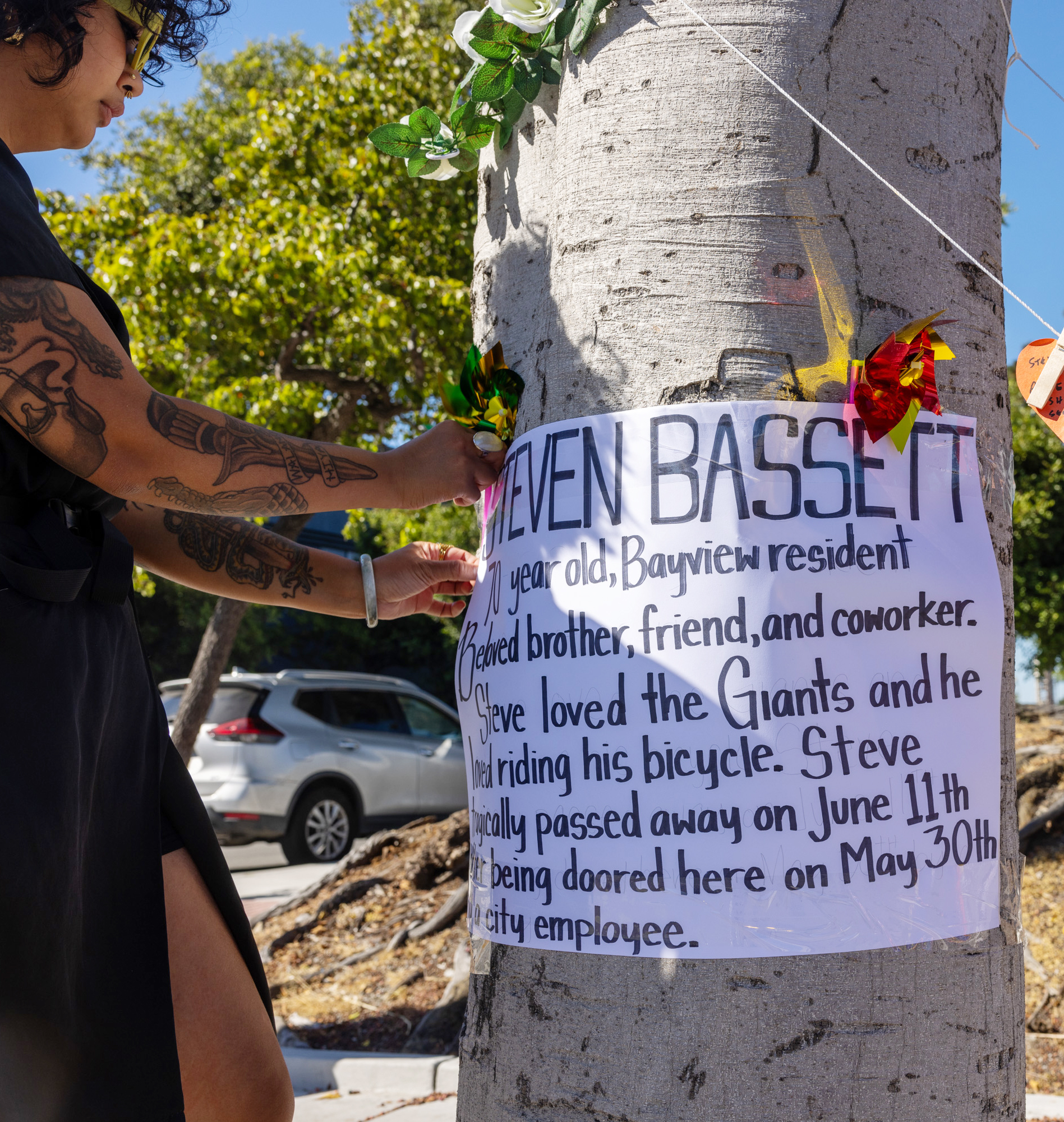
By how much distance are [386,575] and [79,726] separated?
0.74 meters

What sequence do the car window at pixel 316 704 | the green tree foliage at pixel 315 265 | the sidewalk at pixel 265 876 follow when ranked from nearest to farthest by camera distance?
the green tree foliage at pixel 315 265, the sidewalk at pixel 265 876, the car window at pixel 316 704

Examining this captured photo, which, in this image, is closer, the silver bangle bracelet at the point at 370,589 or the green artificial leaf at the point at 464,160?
the green artificial leaf at the point at 464,160

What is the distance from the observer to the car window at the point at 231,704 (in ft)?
31.3

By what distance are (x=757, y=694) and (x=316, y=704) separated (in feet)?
30.6

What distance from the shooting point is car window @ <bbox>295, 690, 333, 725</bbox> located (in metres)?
10.0

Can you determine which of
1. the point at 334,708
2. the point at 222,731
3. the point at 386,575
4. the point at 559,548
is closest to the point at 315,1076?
the point at 386,575

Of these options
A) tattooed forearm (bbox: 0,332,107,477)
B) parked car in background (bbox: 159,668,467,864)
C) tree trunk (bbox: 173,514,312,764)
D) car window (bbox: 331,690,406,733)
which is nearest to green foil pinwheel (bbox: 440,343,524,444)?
tattooed forearm (bbox: 0,332,107,477)

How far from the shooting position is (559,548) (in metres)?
1.34

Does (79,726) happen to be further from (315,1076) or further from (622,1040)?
(315,1076)

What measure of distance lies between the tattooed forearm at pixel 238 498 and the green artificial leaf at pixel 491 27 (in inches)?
29.5

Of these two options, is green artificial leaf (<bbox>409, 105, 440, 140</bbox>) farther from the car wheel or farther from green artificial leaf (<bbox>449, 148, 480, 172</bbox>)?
the car wheel

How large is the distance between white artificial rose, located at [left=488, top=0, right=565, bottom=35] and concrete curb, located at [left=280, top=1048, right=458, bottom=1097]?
133 inches

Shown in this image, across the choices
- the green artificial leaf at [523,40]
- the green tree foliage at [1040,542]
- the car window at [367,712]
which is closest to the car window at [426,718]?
the car window at [367,712]

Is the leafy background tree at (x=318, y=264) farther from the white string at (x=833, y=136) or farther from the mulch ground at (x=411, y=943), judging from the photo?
the white string at (x=833, y=136)
